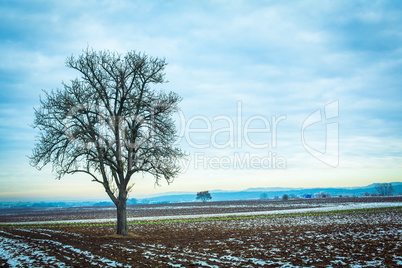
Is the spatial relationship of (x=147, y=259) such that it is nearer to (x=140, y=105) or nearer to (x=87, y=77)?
(x=140, y=105)

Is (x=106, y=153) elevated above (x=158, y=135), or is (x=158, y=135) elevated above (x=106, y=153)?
(x=158, y=135)

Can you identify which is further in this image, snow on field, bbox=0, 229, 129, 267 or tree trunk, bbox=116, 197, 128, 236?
tree trunk, bbox=116, 197, 128, 236

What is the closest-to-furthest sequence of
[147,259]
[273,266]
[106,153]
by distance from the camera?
[273,266], [147,259], [106,153]

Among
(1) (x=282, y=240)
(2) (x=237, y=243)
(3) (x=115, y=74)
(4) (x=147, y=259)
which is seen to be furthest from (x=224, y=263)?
(3) (x=115, y=74)

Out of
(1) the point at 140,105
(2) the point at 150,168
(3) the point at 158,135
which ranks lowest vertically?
(2) the point at 150,168

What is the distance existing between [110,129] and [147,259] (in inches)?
457

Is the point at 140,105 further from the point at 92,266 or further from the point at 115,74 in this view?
the point at 92,266

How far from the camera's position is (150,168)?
22375 millimetres

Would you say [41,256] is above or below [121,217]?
Result: below

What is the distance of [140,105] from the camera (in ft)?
73.3

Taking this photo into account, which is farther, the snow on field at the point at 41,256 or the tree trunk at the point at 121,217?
the tree trunk at the point at 121,217

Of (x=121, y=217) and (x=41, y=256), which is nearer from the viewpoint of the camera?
(x=41, y=256)

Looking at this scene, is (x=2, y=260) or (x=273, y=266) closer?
(x=273, y=266)

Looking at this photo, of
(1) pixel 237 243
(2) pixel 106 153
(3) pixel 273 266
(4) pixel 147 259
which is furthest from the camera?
(2) pixel 106 153
